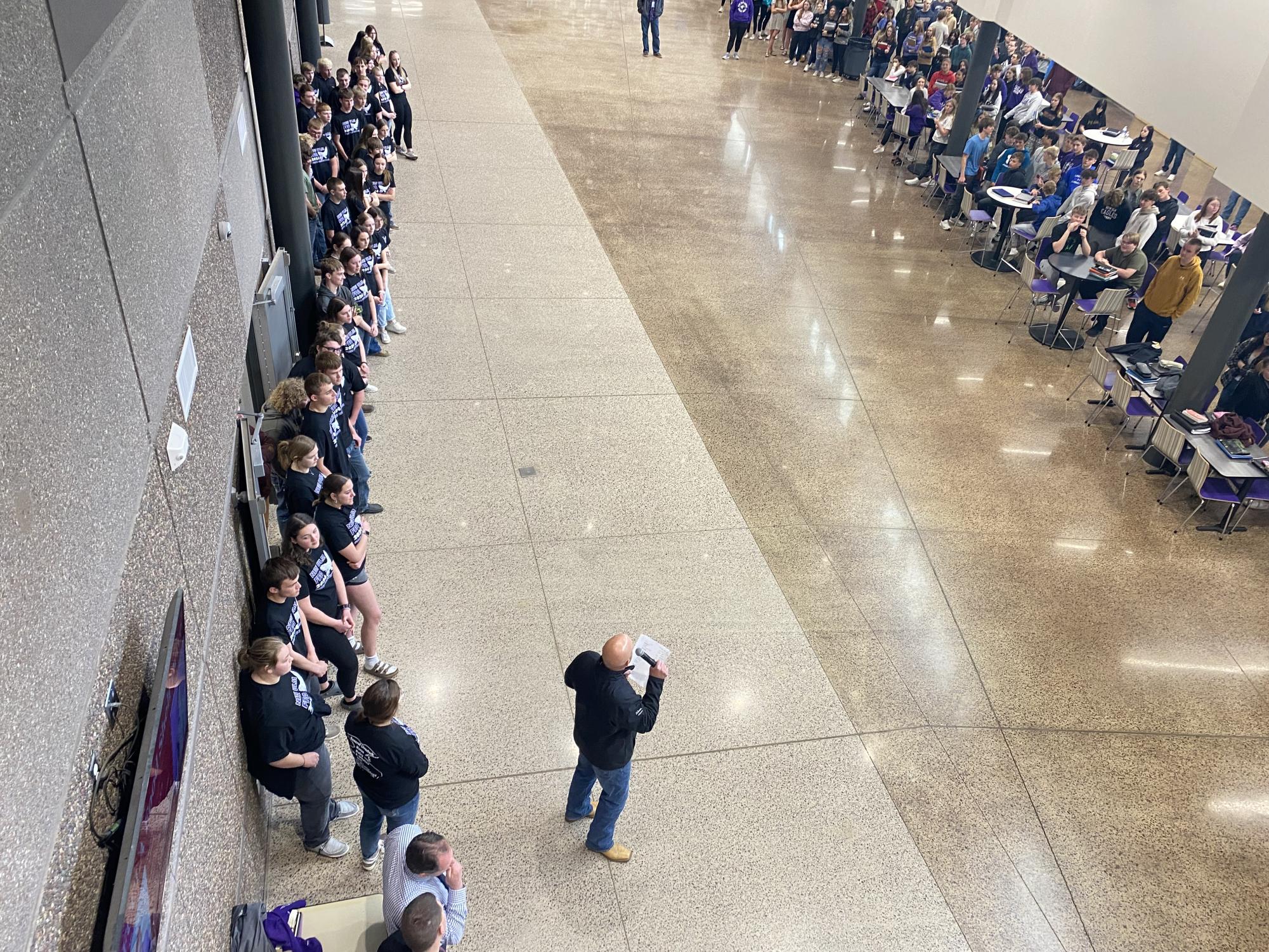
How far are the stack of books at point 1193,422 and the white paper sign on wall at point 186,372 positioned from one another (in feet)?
27.8

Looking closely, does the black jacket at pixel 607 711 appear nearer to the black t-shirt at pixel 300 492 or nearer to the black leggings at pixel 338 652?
the black leggings at pixel 338 652

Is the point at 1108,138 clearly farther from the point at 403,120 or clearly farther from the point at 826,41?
the point at 403,120

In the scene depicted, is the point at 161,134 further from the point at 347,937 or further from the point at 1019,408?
the point at 1019,408

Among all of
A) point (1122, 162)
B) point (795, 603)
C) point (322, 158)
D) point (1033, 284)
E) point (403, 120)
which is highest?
point (322, 158)

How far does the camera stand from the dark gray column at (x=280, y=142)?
7426 millimetres

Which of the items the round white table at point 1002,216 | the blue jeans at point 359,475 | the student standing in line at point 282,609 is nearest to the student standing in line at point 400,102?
the blue jeans at point 359,475

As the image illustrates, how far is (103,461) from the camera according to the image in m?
2.58

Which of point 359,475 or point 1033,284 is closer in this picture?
point 359,475

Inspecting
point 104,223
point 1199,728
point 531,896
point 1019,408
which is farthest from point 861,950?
point 1019,408

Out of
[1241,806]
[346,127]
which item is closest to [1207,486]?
[1241,806]

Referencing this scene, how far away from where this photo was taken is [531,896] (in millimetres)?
5082

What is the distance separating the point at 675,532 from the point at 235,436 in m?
3.73

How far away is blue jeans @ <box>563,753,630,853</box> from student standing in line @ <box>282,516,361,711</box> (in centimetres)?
152

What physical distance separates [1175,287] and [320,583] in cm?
952
